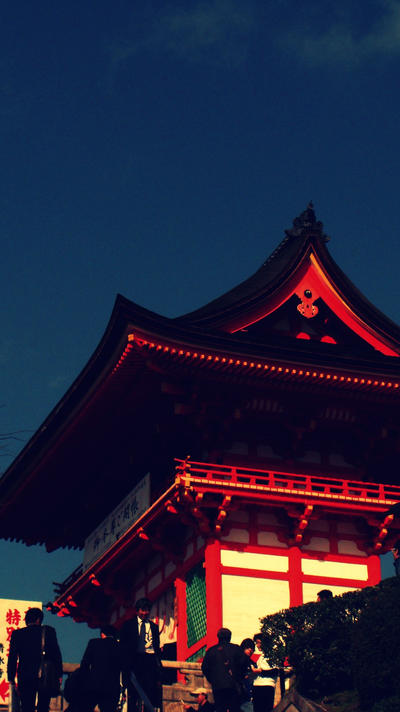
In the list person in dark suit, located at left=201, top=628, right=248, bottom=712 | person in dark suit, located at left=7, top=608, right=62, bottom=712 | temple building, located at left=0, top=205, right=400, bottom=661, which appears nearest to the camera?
person in dark suit, located at left=7, top=608, right=62, bottom=712

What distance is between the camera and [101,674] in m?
17.2

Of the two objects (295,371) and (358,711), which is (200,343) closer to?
(295,371)

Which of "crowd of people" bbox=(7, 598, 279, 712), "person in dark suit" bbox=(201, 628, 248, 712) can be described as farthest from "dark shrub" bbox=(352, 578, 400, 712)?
"person in dark suit" bbox=(201, 628, 248, 712)

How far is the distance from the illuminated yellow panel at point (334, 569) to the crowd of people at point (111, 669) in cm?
983

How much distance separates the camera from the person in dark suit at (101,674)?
1722 centimetres

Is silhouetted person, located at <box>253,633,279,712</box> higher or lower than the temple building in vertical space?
lower

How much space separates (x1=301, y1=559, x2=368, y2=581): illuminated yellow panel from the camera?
29688mm

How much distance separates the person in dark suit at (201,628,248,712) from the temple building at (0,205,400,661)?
9.30 meters

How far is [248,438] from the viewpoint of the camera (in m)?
30.8

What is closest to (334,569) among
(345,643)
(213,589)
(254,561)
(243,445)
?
(254,561)

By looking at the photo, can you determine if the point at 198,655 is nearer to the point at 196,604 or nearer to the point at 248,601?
the point at 196,604

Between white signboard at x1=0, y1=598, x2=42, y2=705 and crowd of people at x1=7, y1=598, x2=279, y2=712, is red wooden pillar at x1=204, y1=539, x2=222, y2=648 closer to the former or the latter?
white signboard at x1=0, y1=598, x2=42, y2=705

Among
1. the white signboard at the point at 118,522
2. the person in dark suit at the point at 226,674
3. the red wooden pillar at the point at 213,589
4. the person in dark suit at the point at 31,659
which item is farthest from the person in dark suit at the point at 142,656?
the white signboard at the point at 118,522

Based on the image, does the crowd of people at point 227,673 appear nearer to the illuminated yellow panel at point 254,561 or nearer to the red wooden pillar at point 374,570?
the illuminated yellow panel at point 254,561
